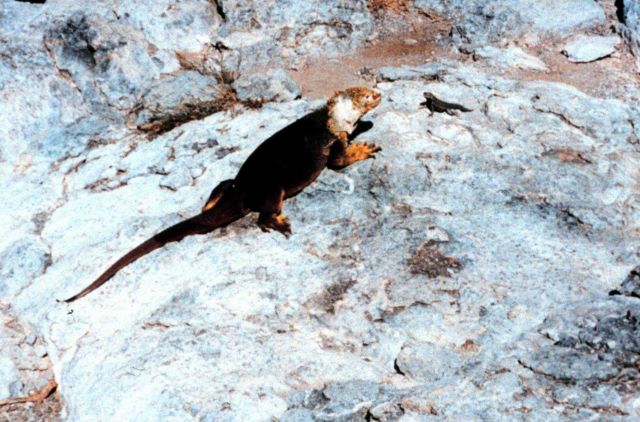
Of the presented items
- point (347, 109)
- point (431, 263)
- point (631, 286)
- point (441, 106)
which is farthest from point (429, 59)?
point (631, 286)

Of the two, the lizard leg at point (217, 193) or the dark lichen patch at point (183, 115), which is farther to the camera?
the dark lichen patch at point (183, 115)

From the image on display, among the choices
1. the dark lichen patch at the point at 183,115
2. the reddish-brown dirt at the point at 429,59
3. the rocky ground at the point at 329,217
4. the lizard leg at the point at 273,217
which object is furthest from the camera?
the reddish-brown dirt at the point at 429,59

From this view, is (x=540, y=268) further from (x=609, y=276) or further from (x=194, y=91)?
(x=194, y=91)

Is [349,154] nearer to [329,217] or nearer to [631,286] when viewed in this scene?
[329,217]

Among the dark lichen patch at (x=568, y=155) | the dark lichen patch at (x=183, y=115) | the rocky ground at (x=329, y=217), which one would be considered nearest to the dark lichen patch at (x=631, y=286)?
the rocky ground at (x=329, y=217)

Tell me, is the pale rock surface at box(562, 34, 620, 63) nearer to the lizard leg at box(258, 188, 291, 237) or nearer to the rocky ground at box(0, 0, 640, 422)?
the rocky ground at box(0, 0, 640, 422)

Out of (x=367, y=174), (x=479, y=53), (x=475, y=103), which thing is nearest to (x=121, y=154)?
(x=367, y=174)

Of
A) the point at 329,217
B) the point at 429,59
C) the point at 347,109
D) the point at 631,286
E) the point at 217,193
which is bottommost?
the point at 631,286

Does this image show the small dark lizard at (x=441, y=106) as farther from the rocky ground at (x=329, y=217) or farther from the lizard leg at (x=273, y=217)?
the lizard leg at (x=273, y=217)

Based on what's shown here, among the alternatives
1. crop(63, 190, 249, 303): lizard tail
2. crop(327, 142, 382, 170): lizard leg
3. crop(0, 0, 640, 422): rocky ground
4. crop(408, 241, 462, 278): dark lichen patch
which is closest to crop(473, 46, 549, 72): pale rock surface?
crop(0, 0, 640, 422): rocky ground
